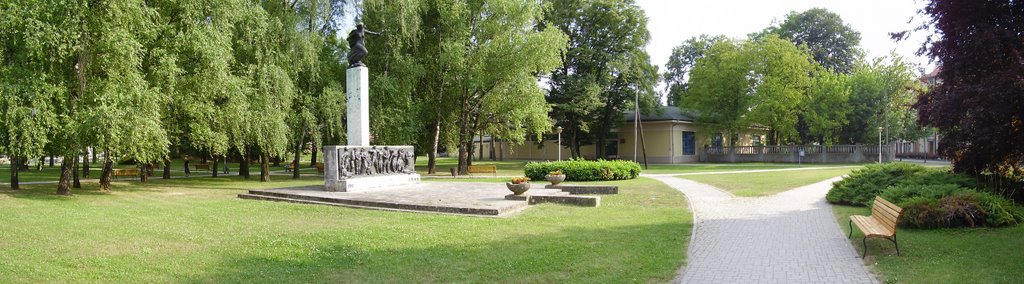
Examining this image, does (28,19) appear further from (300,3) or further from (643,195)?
(643,195)

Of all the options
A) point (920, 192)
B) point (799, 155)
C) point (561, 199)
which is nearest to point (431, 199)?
point (561, 199)

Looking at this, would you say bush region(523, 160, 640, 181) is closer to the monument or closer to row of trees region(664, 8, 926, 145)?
the monument

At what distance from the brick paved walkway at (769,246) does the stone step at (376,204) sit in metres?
3.98

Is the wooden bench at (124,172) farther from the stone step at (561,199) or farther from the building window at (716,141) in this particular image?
the building window at (716,141)

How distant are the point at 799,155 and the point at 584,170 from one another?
23818mm

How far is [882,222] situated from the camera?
841 cm

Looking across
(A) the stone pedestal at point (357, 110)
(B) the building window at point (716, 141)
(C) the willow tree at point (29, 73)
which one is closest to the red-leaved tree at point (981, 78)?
(A) the stone pedestal at point (357, 110)

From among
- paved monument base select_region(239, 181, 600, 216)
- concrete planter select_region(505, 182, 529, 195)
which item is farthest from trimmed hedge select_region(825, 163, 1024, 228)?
concrete planter select_region(505, 182, 529, 195)

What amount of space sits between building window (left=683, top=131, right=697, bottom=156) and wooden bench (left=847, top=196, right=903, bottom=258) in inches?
1505

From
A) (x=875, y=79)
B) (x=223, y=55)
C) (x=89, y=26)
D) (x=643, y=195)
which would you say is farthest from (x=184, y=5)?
(x=875, y=79)

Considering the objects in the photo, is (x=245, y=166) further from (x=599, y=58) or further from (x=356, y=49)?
(x=599, y=58)

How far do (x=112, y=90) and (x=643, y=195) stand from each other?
14.0 metres

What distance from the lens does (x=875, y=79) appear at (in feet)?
144

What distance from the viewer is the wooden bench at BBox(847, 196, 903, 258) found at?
24.8 feet
